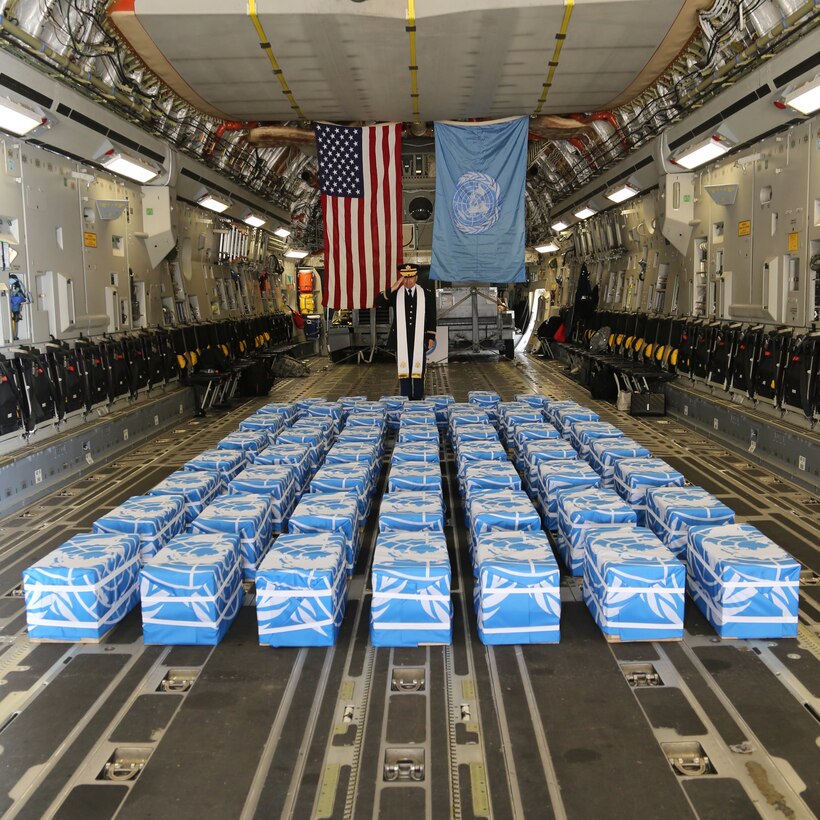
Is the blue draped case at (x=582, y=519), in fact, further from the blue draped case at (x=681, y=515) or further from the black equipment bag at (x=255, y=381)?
the black equipment bag at (x=255, y=381)

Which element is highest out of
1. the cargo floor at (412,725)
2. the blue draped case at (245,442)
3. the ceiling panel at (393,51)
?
the ceiling panel at (393,51)

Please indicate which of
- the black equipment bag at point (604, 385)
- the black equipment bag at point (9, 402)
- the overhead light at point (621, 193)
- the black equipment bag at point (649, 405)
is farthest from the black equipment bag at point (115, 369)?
the overhead light at point (621, 193)

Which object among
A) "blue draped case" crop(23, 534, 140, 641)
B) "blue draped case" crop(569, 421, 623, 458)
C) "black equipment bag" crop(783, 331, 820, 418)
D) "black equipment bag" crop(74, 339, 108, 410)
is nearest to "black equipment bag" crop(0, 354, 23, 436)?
"black equipment bag" crop(74, 339, 108, 410)

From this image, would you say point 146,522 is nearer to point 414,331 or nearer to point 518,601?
point 518,601

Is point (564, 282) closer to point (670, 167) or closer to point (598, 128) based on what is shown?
point (598, 128)

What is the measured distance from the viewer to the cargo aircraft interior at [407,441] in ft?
9.84

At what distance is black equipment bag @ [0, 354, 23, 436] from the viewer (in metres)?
6.55

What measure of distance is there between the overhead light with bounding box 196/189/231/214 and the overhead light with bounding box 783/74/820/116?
8542mm

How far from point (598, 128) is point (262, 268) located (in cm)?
893

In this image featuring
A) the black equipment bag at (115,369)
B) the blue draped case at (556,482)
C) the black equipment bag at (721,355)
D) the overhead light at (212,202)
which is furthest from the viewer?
the overhead light at (212,202)

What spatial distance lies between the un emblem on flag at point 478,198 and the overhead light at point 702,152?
2270mm

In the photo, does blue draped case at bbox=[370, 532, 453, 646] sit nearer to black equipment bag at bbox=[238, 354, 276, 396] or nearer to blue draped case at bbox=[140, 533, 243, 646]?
blue draped case at bbox=[140, 533, 243, 646]

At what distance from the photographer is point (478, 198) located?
33.3ft

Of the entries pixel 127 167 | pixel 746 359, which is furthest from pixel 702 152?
pixel 127 167
